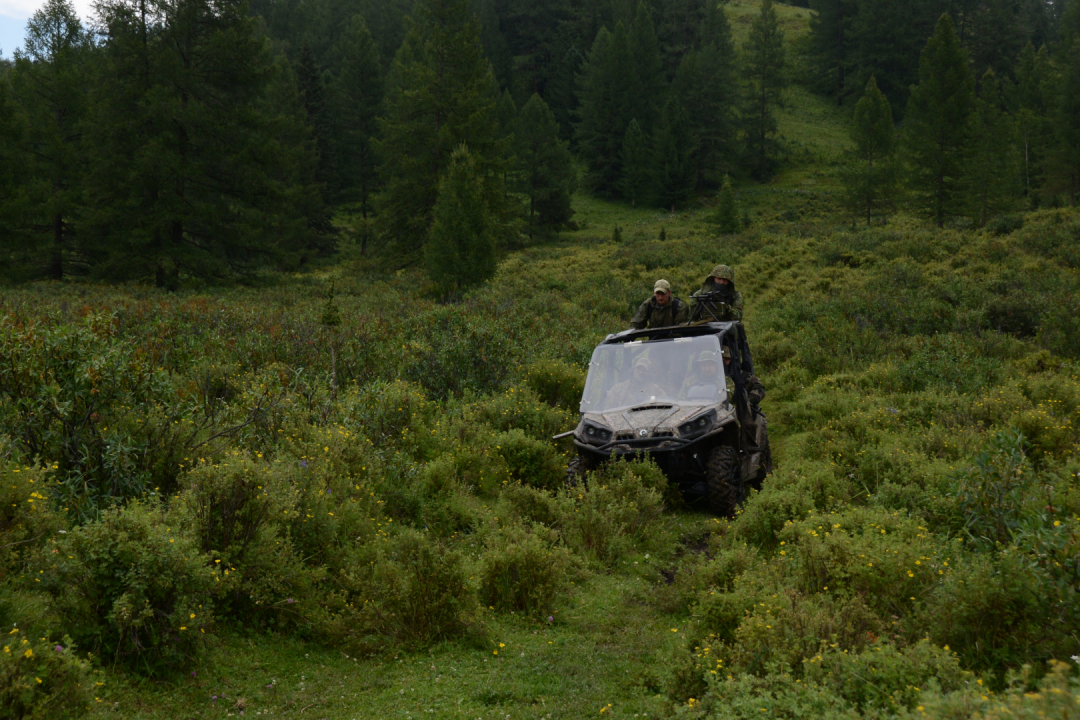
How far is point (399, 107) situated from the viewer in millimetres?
34656

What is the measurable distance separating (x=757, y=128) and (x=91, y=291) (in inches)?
2350

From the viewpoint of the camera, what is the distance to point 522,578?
5297 millimetres

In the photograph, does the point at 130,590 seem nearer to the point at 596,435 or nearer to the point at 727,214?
the point at 596,435

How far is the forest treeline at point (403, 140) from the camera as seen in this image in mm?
25109

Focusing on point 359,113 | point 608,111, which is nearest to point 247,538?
point 359,113

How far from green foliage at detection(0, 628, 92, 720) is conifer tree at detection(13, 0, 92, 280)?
1124 inches

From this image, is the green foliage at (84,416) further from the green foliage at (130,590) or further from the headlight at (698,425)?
the headlight at (698,425)

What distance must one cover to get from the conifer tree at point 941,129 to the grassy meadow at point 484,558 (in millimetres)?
29753

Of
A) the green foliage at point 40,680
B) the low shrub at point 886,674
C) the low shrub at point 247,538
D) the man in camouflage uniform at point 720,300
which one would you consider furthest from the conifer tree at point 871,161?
the green foliage at point 40,680

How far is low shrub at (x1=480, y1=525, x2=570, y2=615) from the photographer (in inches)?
206

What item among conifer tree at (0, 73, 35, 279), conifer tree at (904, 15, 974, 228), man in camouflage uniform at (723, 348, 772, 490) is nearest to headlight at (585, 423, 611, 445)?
man in camouflage uniform at (723, 348, 772, 490)

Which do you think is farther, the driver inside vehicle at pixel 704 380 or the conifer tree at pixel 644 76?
the conifer tree at pixel 644 76

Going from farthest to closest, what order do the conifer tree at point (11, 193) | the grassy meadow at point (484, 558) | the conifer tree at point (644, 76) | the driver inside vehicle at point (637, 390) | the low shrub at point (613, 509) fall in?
the conifer tree at point (644, 76) → the conifer tree at point (11, 193) → the driver inside vehicle at point (637, 390) → the low shrub at point (613, 509) → the grassy meadow at point (484, 558)

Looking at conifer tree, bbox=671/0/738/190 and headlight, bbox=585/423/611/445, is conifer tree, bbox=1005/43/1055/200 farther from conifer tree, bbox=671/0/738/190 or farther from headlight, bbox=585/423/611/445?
headlight, bbox=585/423/611/445
